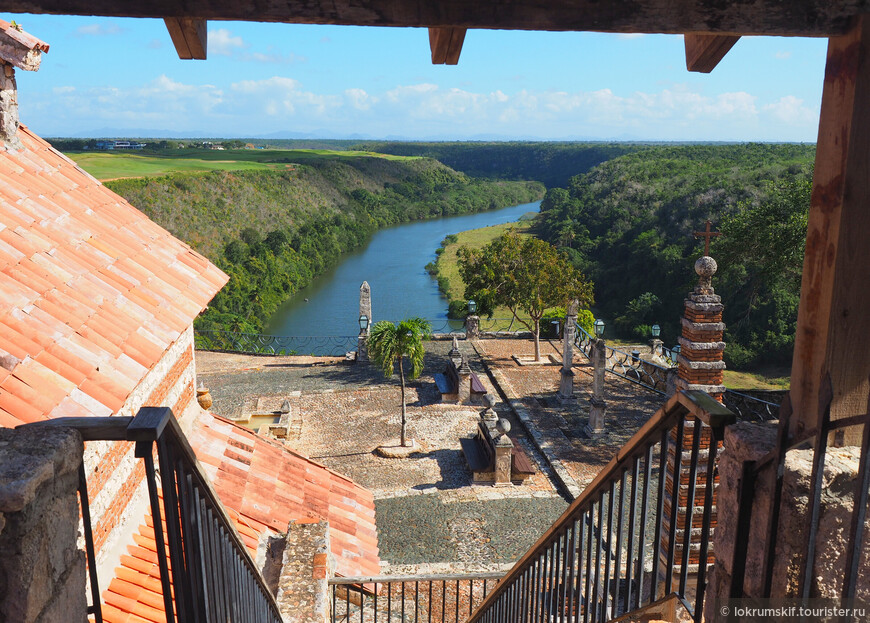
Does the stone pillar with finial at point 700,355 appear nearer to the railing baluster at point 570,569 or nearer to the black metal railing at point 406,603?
the black metal railing at point 406,603

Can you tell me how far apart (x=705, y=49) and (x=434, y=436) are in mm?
13194

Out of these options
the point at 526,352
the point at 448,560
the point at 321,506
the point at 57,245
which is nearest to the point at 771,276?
the point at 526,352

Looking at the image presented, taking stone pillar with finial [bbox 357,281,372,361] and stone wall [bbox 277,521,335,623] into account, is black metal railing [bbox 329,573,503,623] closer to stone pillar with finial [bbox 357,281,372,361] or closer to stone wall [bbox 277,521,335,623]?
stone wall [bbox 277,521,335,623]

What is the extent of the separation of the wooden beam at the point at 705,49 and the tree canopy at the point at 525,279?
1828 centimetres

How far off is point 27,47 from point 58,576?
614cm

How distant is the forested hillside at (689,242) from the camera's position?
16438 mm

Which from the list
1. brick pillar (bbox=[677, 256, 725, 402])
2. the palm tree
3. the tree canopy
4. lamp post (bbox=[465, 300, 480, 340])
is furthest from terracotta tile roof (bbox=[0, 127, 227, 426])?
lamp post (bbox=[465, 300, 480, 340])

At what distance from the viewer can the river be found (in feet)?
133

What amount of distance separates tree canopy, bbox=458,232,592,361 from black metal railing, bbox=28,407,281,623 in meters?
18.6

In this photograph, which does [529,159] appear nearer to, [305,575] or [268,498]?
[268,498]

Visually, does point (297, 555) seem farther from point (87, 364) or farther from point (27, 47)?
point (27, 47)

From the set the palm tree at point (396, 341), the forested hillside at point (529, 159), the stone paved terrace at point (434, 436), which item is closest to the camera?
the stone paved terrace at point (434, 436)

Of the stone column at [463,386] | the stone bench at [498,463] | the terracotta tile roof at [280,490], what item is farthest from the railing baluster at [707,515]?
the stone column at [463,386]

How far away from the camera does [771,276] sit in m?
16.9
